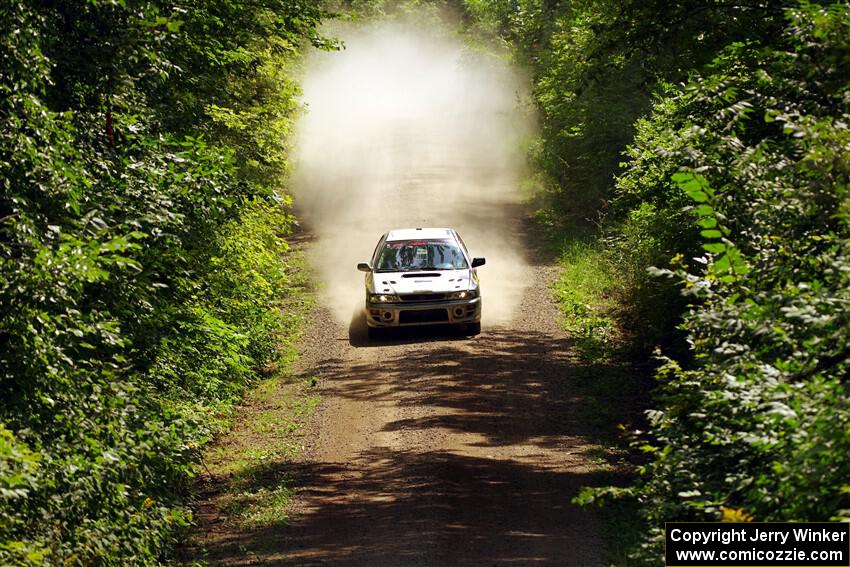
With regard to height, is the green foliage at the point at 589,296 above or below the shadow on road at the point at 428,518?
above

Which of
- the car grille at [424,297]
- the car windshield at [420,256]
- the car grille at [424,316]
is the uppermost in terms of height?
the car windshield at [420,256]

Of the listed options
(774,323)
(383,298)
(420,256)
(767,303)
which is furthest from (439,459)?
(420,256)

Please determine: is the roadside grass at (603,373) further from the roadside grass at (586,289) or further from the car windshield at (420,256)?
the car windshield at (420,256)

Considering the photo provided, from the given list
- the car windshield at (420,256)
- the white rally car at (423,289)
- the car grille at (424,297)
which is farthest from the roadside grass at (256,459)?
the car windshield at (420,256)

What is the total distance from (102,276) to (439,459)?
253 inches

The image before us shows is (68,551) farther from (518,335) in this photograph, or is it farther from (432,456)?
(518,335)

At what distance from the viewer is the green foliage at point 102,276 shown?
7.41 meters

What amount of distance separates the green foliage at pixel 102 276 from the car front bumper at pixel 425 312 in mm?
5030

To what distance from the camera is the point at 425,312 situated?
18.8 m

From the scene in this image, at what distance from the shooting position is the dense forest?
6.26 meters

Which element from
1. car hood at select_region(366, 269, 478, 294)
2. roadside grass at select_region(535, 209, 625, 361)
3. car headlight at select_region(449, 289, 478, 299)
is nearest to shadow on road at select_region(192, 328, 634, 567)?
roadside grass at select_region(535, 209, 625, 361)

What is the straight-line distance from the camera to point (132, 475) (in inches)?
359

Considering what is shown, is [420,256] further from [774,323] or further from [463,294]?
[774,323]

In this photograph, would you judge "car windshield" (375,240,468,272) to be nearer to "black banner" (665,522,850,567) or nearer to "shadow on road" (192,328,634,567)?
"shadow on road" (192,328,634,567)
